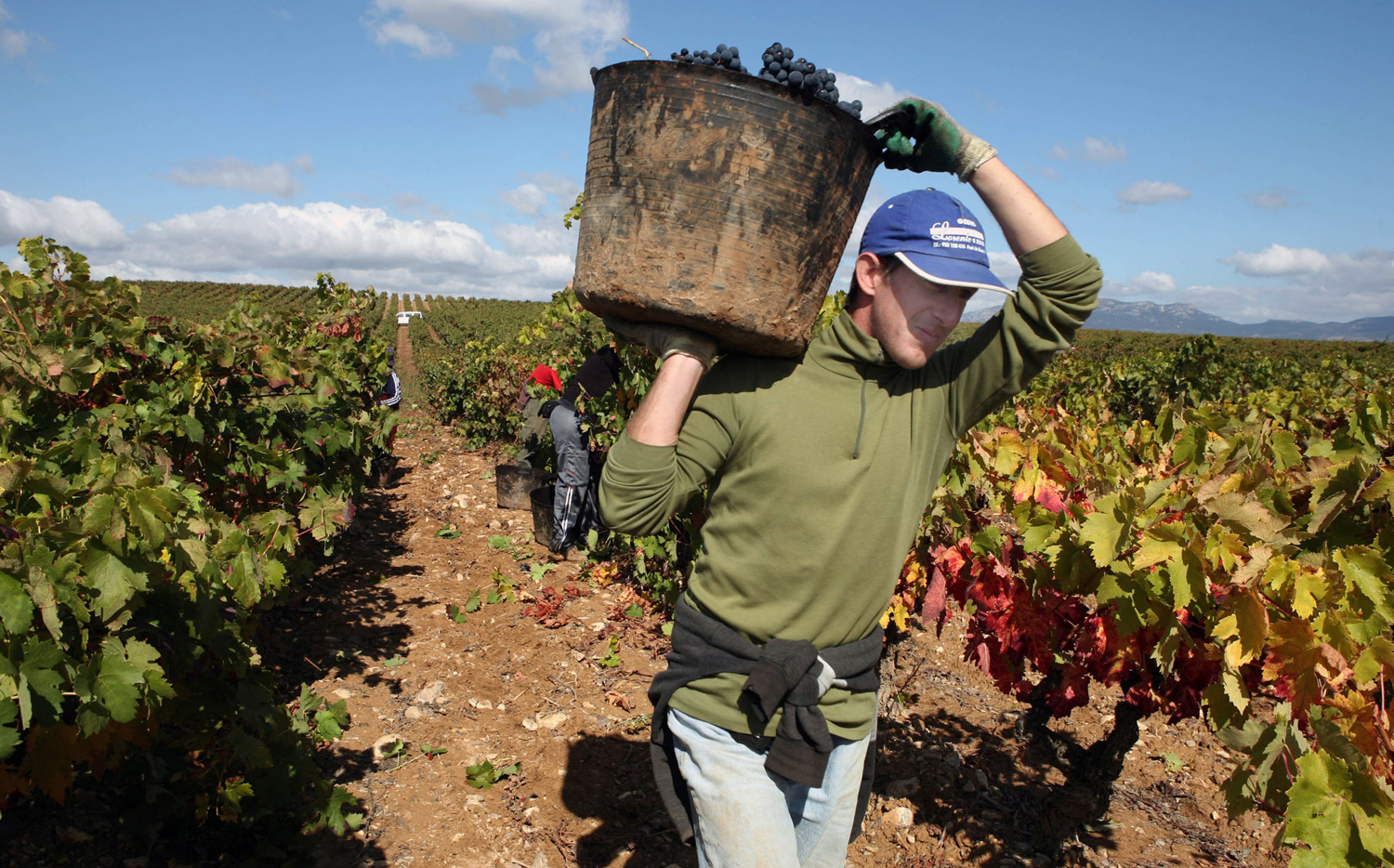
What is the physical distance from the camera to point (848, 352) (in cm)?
183

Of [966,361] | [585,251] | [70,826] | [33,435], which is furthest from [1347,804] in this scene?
[33,435]

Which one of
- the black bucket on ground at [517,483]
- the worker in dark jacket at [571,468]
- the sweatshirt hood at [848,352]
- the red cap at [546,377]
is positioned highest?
the sweatshirt hood at [848,352]

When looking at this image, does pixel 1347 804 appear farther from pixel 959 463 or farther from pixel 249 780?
pixel 249 780

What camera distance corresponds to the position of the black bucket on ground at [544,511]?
22.9 ft

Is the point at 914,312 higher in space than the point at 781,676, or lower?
higher

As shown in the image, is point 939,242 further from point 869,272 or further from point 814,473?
point 814,473

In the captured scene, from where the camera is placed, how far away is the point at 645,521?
68.9 inches

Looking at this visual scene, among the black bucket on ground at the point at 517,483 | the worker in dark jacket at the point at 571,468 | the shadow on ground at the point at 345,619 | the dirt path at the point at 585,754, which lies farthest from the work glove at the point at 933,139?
the black bucket on ground at the point at 517,483

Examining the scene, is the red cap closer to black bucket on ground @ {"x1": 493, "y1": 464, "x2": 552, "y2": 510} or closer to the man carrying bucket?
black bucket on ground @ {"x1": 493, "y1": 464, "x2": 552, "y2": 510}

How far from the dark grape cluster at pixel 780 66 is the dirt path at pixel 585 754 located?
285 centimetres

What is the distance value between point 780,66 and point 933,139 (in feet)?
1.30

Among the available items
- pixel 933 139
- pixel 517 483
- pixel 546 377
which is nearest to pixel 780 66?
pixel 933 139

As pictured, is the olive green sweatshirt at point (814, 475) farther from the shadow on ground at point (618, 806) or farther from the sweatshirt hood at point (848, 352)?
the shadow on ground at point (618, 806)

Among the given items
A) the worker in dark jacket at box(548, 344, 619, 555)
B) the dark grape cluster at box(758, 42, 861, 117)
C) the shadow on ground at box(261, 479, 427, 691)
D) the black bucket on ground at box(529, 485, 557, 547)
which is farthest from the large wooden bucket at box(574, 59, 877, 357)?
the black bucket on ground at box(529, 485, 557, 547)
